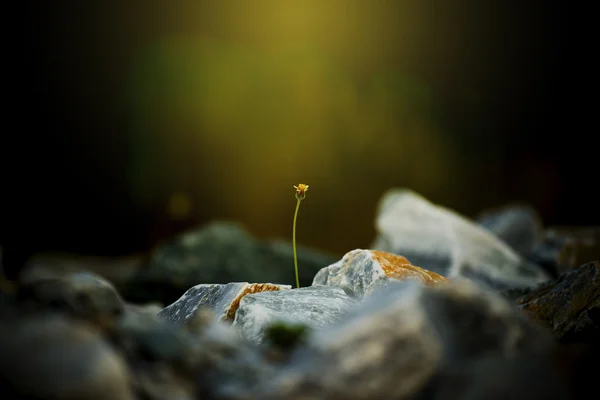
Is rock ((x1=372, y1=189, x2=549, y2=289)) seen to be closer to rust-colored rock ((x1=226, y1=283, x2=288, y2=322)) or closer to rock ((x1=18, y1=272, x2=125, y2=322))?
rust-colored rock ((x1=226, y1=283, x2=288, y2=322))

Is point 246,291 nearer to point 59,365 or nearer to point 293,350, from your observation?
point 293,350

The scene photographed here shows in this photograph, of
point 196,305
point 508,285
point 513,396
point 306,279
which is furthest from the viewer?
point 306,279

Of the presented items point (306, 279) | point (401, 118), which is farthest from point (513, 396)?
point (401, 118)

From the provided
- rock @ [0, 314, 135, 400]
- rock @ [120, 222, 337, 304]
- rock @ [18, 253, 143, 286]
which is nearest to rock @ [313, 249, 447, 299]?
rock @ [0, 314, 135, 400]

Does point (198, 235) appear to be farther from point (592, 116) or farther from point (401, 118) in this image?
point (592, 116)

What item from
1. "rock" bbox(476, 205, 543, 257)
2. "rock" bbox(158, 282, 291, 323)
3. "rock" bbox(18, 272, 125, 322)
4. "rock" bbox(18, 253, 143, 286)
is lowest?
"rock" bbox(18, 253, 143, 286)

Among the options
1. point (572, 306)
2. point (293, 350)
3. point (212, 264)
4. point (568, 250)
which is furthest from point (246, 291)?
point (568, 250)
